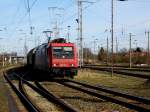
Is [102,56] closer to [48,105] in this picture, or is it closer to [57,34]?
[57,34]

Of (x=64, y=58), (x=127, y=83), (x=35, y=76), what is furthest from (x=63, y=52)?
(x=35, y=76)

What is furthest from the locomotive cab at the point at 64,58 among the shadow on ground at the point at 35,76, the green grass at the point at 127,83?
the green grass at the point at 127,83

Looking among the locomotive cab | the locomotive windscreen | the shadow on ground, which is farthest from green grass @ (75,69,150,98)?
the shadow on ground

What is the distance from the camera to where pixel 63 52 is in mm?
38094

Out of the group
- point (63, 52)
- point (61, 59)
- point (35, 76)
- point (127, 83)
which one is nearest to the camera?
point (127, 83)

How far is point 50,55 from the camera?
37781mm

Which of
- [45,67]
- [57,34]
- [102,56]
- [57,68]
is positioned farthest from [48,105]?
[102,56]

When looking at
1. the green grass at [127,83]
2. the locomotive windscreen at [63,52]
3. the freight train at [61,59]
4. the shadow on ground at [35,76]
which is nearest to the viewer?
the green grass at [127,83]

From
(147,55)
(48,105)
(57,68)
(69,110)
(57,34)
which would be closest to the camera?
(69,110)

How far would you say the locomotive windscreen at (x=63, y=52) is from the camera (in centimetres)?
3784

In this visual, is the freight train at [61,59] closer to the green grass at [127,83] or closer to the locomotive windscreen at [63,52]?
the locomotive windscreen at [63,52]

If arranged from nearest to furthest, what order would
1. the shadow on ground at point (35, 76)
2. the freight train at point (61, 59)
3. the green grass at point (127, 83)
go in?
the green grass at point (127, 83)
the freight train at point (61, 59)
the shadow on ground at point (35, 76)

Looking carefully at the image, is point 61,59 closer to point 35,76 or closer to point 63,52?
point 63,52

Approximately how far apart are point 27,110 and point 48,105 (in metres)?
1.71
